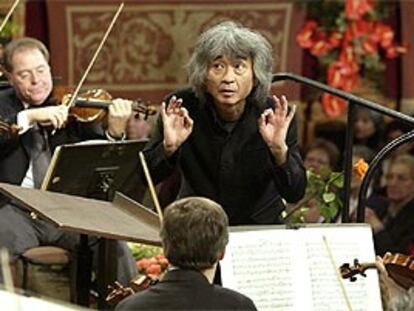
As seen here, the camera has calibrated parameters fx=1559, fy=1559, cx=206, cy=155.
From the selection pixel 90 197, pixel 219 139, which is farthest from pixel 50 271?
pixel 219 139

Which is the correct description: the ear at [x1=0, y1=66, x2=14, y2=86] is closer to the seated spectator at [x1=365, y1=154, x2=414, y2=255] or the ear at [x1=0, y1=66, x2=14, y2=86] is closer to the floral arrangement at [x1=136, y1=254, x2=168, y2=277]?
the floral arrangement at [x1=136, y1=254, x2=168, y2=277]

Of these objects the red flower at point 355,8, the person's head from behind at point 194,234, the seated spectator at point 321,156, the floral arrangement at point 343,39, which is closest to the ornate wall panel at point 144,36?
the floral arrangement at point 343,39

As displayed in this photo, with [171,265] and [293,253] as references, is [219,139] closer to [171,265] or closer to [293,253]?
[293,253]

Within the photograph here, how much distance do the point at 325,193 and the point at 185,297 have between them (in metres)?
2.04

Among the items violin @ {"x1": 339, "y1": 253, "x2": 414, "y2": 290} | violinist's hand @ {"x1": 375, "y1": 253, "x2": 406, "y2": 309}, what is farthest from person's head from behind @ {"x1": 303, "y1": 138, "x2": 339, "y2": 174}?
violin @ {"x1": 339, "y1": 253, "x2": 414, "y2": 290}

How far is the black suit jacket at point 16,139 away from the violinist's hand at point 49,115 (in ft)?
0.30

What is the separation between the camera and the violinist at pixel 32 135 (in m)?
6.16

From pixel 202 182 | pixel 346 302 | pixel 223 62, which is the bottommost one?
pixel 346 302

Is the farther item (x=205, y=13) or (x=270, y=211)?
(x=205, y=13)

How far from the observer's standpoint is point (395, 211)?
7.71 meters

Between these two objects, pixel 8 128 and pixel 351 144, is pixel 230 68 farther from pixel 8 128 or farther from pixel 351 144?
pixel 8 128

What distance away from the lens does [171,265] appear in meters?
4.70

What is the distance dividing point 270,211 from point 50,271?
0.93m

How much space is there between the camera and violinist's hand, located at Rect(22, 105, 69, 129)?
6.13 metres
